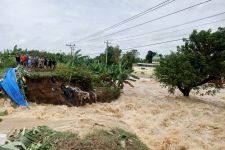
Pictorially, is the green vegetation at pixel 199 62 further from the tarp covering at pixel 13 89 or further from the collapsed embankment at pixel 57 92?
the tarp covering at pixel 13 89

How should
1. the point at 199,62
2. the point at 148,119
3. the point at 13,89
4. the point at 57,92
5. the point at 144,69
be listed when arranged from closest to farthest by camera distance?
the point at 13,89
the point at 148,119
the point at 57,92
the point at 199,62
the point at 144,69

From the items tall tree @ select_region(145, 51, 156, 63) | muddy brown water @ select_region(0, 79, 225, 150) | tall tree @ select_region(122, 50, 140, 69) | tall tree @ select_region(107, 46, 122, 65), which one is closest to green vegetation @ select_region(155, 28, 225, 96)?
muddy brown water @ select_region(0, 79, 225, 150)

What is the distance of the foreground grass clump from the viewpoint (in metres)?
8.88

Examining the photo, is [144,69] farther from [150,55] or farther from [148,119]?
[148,119]

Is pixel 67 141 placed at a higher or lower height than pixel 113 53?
lower

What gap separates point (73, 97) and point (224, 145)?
9.86 meters

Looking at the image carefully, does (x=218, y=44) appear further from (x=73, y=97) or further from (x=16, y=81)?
(x=16, y=81)

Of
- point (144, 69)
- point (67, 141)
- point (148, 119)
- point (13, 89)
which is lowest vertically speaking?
point (148, 119)

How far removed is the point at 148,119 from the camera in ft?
65.0

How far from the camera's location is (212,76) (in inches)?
976

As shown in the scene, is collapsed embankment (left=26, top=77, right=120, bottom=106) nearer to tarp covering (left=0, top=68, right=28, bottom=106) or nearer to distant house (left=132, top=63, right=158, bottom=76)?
tarp covering (left=0, top=68, right=28, bottom=106)

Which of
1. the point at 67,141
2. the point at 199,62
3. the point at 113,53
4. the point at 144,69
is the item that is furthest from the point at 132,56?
the point at 67,141

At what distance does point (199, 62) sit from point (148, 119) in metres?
7.20

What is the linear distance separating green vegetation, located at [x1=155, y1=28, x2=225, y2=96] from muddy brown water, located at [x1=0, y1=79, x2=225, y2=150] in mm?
1787
